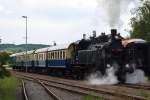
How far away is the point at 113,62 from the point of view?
29.0 metres

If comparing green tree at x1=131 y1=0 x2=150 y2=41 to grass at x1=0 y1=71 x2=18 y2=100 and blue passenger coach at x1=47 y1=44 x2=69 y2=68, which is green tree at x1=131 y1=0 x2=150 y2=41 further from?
grass at x1=0 y1=71 x2=18 y2=100

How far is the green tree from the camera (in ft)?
195

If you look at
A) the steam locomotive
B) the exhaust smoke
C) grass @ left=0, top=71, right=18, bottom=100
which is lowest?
grass @ left=0, top=71, right=18, bottom=100

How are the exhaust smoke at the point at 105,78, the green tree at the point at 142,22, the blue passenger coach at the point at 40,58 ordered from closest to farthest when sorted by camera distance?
1. the exhaust smoke at the point at 105,78
2. the blue passenger coach at the point at 40,58
3. the green tree at the point at 142,22

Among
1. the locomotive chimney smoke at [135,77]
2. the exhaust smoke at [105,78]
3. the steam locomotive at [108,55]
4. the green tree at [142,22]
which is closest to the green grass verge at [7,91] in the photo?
the exhaust smoke at [105,78]

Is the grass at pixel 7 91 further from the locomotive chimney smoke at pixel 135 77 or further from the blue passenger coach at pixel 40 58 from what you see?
the blue passenger coach at pixel 40 58

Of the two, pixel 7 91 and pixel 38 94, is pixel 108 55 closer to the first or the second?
pixel 38 94

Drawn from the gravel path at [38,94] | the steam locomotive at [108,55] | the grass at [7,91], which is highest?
the steam locomotive at [108,55]

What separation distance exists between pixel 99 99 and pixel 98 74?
1221 centimetres

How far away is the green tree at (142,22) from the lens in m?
59.3

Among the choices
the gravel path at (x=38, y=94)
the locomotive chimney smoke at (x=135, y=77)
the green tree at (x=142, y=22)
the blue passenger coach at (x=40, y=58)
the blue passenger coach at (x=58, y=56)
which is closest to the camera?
the gravel path at (x=38, y=94)

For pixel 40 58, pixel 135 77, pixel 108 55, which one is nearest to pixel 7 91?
pixel 108 55

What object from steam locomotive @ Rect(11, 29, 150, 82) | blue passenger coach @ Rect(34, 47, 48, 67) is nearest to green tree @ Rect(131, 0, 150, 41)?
blue passenger coach @ Rect(34, 47, 48, 67)

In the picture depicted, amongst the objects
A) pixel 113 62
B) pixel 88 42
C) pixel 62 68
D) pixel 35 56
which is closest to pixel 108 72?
→ pixel 113 62
